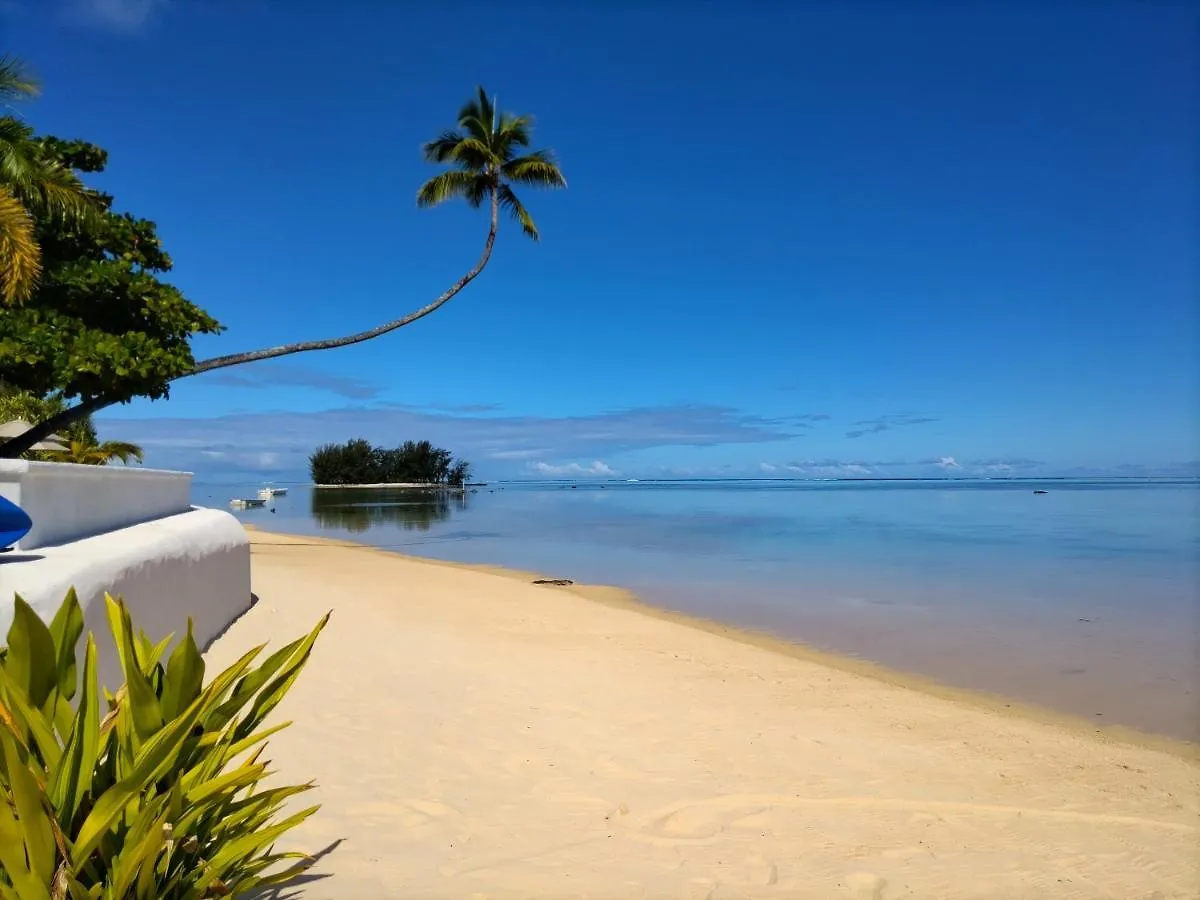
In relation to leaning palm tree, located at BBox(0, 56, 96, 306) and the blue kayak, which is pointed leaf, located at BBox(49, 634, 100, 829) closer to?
the blue kayak

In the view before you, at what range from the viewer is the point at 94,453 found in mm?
21547

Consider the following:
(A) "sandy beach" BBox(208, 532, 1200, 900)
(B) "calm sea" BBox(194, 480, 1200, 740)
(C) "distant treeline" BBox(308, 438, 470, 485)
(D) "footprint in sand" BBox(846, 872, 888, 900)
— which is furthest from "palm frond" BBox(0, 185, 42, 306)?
(C) "distant treeline" BBox(308, 438, 470, 485)

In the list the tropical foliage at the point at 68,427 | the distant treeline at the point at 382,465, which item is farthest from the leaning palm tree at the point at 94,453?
the distant treeline at the point at 382,465

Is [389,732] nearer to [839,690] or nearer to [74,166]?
[839,690]

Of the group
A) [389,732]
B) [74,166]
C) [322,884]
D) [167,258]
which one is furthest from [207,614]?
[74,166]

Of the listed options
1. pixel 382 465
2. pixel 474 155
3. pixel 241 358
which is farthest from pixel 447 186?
pixel 382 465

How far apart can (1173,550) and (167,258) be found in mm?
27971

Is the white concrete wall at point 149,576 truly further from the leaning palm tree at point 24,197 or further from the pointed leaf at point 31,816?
the leaning palm tree at point 24,197

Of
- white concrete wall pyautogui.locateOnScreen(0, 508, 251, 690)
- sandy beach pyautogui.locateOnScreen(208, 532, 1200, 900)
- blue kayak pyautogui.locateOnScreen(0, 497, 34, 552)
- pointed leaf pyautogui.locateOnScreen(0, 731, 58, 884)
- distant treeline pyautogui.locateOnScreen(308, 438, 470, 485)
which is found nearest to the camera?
pointed leaf pyautogui.locateOnScreen(0, 731, 58, 884)

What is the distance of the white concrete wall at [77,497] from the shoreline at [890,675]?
7.17m

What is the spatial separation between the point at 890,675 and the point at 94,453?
75.6 ft

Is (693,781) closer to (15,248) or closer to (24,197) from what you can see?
(15,248)

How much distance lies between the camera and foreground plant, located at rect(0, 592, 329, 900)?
1.82 meters

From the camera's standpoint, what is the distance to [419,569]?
1625 centimetres
